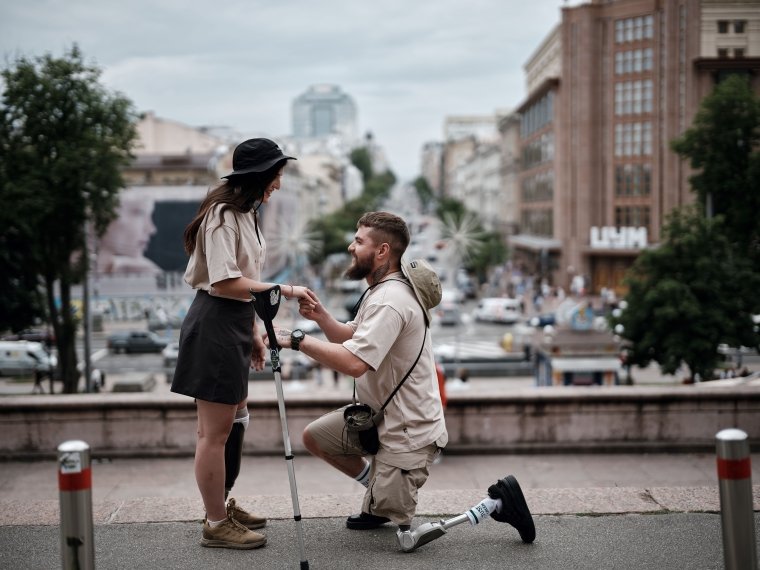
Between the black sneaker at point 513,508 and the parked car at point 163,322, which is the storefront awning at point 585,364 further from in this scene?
the parked car at point 163,322

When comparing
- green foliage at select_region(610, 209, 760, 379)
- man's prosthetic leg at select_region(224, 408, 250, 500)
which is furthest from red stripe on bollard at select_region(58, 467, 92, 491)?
green foliage at select_region(610, 209, 760, 379)

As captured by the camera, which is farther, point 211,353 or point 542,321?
point 542,321

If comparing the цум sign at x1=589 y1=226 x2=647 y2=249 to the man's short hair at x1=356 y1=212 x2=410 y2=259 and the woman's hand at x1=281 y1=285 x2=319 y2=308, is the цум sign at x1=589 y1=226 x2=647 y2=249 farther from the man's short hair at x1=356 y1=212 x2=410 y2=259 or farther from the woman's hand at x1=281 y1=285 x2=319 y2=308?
the woman's hand at x1=281 y1=285 x2=319 y2=308

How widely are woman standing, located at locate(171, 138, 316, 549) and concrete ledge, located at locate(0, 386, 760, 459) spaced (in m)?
3.43

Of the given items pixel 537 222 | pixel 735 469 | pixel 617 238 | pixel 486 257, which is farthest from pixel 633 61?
pixel 735 469

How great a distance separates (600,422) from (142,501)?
4434mm

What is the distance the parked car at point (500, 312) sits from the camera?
51625mm

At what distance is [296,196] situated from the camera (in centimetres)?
8369

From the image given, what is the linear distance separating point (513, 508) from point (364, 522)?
83cm

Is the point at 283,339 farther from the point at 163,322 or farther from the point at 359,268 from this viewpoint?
the point at 163,322

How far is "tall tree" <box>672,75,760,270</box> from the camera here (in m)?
27.5

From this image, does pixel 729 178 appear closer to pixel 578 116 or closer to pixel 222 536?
pixel 222 536

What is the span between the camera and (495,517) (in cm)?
435

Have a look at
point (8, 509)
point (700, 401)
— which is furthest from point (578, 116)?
point (8, 509)
